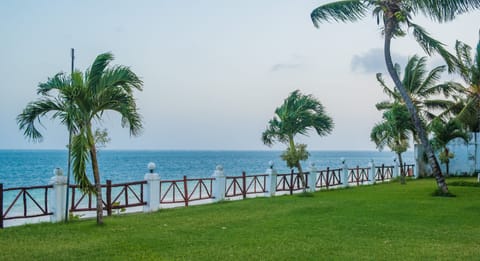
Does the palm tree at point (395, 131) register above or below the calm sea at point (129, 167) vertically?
above

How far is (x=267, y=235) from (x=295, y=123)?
31.4ft

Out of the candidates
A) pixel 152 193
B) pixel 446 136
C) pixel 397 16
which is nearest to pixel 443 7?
pixel 397 16

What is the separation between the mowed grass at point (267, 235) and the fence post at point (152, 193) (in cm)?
57

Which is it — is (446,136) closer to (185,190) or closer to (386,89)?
(386,89)

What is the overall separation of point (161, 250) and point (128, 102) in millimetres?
3878

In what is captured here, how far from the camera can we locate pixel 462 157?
2611 cm

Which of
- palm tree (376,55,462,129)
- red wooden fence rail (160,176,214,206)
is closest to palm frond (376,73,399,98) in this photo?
palm tree (376,55,462,129)

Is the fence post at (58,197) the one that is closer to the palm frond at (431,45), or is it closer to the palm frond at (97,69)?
the palm frond at (97,69)

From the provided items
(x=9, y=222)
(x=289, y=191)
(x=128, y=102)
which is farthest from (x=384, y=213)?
(x=9, y=222)

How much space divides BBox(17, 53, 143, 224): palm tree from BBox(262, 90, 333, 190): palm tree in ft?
27.9

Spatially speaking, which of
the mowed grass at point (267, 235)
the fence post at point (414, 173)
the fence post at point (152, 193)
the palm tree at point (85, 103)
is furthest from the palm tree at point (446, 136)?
the palm tree at point (85, 103)

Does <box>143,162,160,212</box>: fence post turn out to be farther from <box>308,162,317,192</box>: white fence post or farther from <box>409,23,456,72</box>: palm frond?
<box>409,23,456,72</box>: palm frond

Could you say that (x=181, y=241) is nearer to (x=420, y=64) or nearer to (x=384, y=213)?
(x=384, y=213)

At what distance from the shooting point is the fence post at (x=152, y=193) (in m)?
12.7
